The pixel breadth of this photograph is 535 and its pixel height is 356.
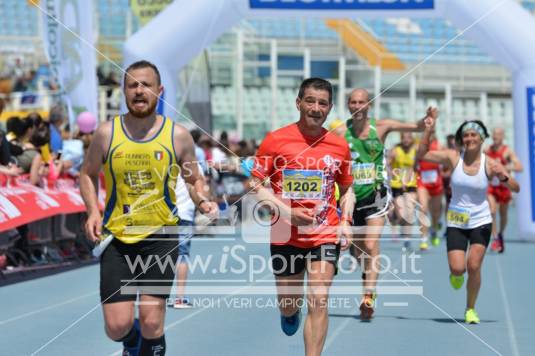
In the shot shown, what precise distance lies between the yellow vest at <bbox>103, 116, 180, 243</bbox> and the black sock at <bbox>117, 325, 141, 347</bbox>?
0.49 m

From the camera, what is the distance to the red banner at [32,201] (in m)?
11.4

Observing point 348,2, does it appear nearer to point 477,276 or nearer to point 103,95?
point 477,276

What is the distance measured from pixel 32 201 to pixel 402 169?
267 inches

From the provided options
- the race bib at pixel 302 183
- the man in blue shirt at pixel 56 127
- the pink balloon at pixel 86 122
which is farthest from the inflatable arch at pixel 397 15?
the race bib at pixel 302 183

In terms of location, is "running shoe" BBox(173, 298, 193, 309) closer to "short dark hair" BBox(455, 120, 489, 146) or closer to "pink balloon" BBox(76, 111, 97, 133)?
"short dark hair" BBox(455, 120, 489, 146)

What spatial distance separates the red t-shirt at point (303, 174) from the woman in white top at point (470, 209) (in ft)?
8.75

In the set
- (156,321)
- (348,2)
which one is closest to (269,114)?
(348,2)

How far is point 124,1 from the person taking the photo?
32969 millimetres

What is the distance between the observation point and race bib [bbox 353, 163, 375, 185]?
9492mm

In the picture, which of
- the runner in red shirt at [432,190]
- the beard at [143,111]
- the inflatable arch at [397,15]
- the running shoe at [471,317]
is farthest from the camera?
the runner in red shirt at [432,190]

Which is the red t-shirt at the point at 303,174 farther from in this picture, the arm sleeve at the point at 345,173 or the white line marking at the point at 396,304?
the white line marking at the point at 396,304

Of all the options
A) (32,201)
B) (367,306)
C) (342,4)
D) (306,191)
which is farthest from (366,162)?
(342,4)

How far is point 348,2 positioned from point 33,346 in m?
9.25

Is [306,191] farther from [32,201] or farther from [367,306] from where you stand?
[32,201]
